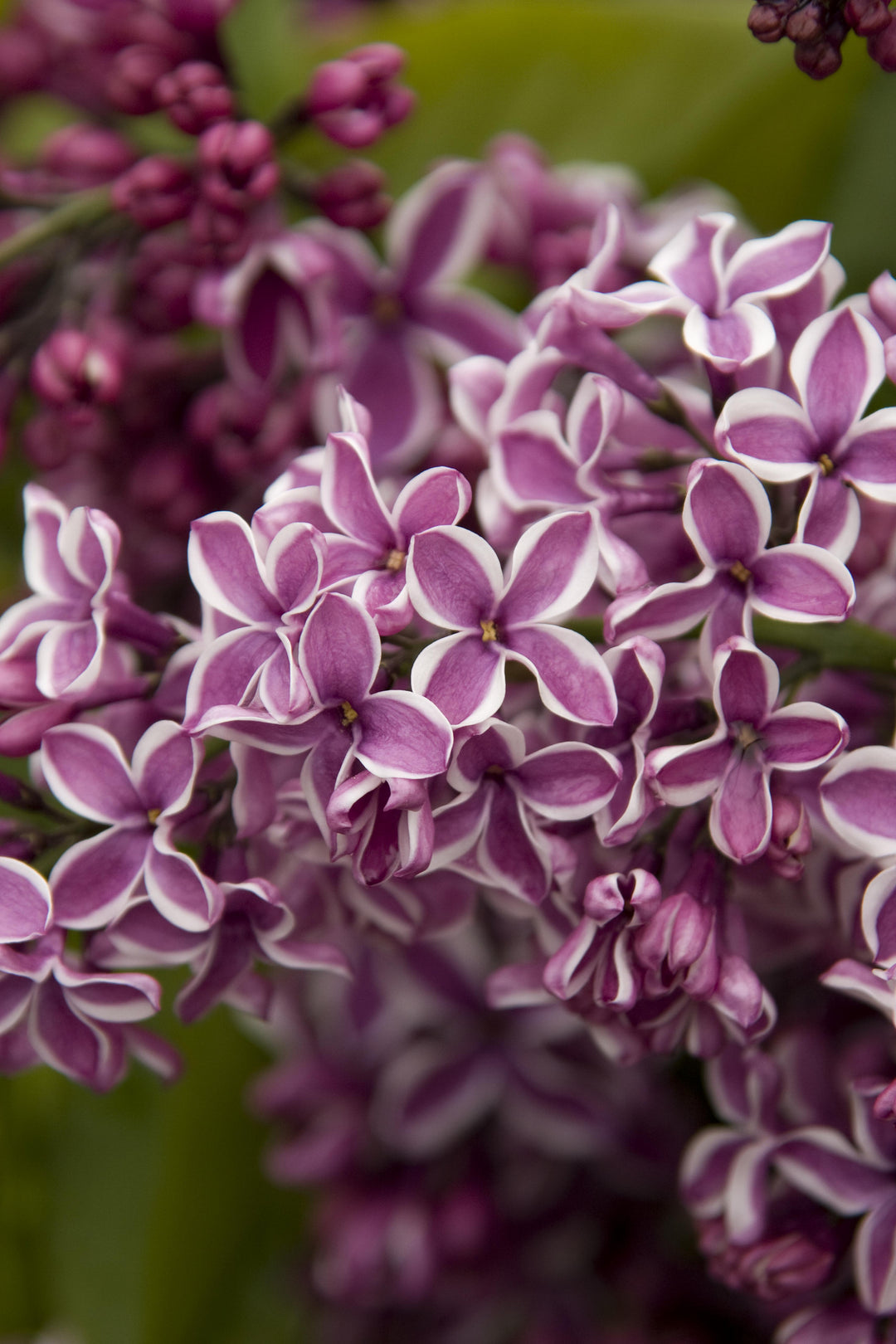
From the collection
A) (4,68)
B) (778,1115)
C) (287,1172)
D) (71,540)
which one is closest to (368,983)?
(287,1172)

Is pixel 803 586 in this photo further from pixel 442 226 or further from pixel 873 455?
pixel 442 226

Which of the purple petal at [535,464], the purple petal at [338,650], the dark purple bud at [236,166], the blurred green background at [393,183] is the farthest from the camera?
the blurred green background at [393,183]

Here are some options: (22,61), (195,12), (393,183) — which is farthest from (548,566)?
(22,61)

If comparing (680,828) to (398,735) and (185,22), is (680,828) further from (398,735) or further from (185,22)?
(185,22)

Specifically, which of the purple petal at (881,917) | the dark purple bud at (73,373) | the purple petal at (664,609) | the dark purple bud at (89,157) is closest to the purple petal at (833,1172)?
the purple petal at (881,917)

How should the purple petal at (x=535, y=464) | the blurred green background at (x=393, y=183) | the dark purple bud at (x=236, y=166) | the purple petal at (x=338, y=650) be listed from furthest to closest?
the blurred green background at (x=393, y=183) → the dark purple bud at (x=236, y=166) → the purple petal at (x=535, y=464) → the purple petal at (x=338, y=650)

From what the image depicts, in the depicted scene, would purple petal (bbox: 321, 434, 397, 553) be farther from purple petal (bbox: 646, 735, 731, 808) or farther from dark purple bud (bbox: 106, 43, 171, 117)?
dark purple bud (bbox: 106, 43, 171, 117)

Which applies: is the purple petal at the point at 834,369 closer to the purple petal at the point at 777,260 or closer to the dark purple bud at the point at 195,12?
the purple petal at the point at 777,260
